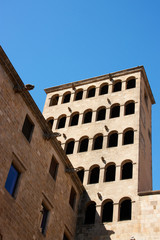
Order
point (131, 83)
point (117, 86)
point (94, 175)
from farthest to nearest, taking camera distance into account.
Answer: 1. point (117, 86)
2. point (131, 83)
3. point (94, 175)

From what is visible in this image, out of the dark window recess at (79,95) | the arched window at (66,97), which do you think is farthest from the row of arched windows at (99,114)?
the arched window at (66,97)

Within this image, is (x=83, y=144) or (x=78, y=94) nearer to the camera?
(x=83, y=144)

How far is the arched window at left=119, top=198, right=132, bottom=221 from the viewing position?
2370 centimetres

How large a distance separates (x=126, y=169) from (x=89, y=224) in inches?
187

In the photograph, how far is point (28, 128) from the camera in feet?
65.1

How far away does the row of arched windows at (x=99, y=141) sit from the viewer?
27.8 meters

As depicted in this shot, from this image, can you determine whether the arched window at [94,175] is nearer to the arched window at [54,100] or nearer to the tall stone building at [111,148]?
the tall stone building at [111,148]

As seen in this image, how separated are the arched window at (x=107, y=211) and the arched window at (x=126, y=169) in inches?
92.3

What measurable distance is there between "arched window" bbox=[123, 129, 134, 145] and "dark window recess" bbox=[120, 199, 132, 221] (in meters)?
5.02

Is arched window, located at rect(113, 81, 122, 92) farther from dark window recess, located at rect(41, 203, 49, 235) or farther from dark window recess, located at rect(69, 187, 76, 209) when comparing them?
dark window recess, located at rect(41, 203, 49, 235)

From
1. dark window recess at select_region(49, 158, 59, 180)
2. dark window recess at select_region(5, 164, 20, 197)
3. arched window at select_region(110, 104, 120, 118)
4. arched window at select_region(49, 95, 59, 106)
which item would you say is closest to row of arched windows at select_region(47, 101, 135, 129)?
arched window at select_region(110, 104, 120, 118)

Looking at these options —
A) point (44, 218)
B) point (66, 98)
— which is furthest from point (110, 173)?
point (66, 98)

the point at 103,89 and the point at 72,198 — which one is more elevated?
the point at 103,89

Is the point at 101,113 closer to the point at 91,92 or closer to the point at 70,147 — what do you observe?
the point at 91,92
